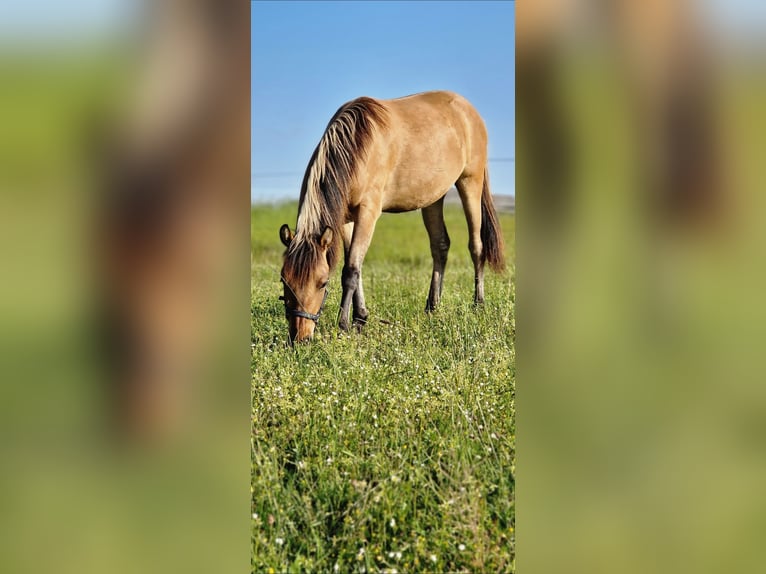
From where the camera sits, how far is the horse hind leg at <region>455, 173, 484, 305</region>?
6020 mm

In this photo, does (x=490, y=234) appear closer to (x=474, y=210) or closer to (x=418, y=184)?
(x=474, y=210)

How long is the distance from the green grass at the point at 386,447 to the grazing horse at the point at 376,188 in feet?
1.50

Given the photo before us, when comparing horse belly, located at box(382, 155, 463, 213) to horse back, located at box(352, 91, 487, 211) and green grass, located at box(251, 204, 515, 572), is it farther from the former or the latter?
green grass, located at box(251, 204, 515, 572)

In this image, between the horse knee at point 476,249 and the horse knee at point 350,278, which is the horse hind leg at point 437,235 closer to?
the horse knee at point 476,249

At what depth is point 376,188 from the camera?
480 cm

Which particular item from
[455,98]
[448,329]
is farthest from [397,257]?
[448,329]

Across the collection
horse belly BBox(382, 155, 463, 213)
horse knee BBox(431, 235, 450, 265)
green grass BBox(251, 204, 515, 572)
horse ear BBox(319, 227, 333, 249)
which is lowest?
green grass BBox(251, 204, 515, 572)

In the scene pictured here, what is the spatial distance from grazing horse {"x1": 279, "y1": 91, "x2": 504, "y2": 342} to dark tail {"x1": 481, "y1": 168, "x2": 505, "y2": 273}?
1 centimetres

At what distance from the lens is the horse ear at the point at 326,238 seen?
411 centimetres
